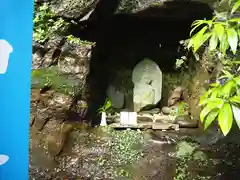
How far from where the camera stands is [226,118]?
938 millimetres

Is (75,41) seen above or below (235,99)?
above

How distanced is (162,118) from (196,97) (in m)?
0.35

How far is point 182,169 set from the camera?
2.11 m

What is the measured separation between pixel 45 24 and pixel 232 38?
169 centimetres

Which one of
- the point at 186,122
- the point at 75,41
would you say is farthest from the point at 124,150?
the point at 75,41

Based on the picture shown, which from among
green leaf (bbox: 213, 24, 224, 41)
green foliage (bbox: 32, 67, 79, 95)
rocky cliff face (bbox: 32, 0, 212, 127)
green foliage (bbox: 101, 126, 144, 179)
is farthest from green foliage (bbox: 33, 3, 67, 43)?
green leaf (bbox: 213, 24, 224, 41)

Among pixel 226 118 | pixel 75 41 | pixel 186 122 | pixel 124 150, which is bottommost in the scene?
pixel 124 150

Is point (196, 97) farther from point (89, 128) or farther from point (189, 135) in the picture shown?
point (89, 128)

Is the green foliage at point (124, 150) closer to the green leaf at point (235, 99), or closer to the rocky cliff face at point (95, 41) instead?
the rocky cliff face at point (95, 41)

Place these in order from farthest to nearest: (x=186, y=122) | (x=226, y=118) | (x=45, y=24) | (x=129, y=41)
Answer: (x=129, y=41) → (x=186, y=122) → (x=45, y=24) → (x=226, y=118)

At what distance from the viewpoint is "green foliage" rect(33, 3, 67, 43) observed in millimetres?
2299

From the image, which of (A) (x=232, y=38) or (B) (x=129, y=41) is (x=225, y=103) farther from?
(B) (x=129, y=41)

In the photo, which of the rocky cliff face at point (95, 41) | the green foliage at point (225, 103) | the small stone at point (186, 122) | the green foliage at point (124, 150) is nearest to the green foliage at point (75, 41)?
the rocky cliff face at point (95, 41)

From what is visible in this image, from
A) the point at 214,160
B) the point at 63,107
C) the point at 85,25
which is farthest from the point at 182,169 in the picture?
the point at 85,25
